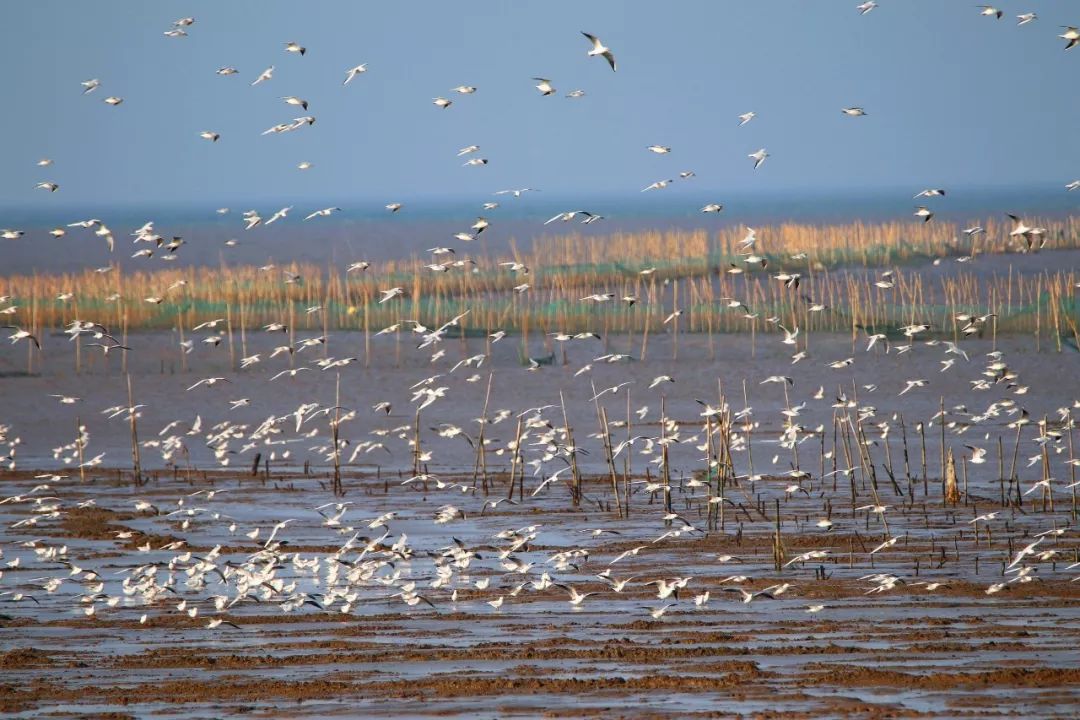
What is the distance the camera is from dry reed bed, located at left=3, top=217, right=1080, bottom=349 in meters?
31.5

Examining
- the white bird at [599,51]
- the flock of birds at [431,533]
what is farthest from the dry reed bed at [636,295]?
the white bird at [599,51]

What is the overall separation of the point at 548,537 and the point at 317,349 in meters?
15.4

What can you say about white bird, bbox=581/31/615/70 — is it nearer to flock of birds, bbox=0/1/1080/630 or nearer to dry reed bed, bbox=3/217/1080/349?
flock of birds, bbox=0/1/1080/630

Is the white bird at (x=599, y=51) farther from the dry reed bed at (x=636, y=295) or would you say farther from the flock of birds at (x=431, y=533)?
the dry reed bed at (x=636, y=295)

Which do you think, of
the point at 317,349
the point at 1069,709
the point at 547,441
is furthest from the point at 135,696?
the point at 317,349

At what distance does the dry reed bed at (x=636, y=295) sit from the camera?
3155cm

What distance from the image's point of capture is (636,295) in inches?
1336

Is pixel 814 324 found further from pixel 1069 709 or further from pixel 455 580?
pixel 1069 709

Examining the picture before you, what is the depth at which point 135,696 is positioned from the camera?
925cm

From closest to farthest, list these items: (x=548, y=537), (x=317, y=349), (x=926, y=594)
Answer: (x=926, y=594) → (x=548, y=537) → (x=317, y=349)

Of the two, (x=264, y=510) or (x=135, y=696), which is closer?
(x=135, y=696)

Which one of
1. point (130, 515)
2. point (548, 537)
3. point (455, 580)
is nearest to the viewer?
point (455, 580)

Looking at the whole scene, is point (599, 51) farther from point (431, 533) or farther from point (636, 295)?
point (636, 295)

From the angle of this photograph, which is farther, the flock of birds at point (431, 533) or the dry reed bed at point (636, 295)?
the dry reed bed at point (636, 295)
